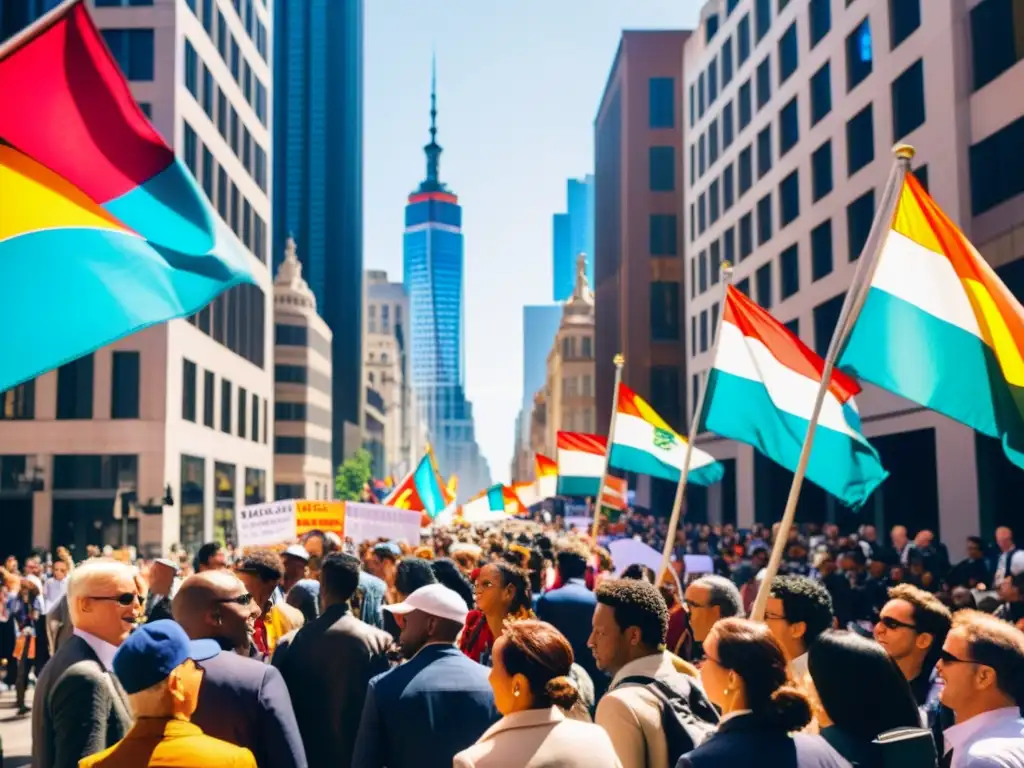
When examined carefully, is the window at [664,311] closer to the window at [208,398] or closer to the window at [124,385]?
the window at [208,398]

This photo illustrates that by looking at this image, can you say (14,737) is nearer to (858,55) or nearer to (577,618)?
(577,618)

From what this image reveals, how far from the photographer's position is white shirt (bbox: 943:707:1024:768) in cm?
418

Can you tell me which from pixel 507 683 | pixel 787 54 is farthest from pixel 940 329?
pixel 787 54

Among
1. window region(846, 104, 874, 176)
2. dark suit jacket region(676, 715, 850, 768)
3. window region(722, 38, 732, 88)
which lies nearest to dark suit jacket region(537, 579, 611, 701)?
dark suit jacket region(676, 715, 850, 768)

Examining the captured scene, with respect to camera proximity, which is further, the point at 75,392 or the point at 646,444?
the point at 75,392

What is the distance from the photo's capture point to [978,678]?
4625 mm

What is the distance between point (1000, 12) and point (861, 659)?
2190 centimetres

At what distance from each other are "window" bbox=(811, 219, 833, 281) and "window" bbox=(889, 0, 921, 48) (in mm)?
6992

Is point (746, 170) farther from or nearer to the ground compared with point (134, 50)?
nearer to the ground

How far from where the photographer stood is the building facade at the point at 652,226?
214ft

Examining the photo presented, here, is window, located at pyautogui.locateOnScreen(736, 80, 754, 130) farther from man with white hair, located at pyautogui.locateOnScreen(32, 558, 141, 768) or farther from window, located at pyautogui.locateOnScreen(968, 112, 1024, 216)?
man with white hair, located at pyautogui.locateOnScreen(32, 558, 141, 768)

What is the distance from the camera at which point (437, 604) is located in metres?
5.29

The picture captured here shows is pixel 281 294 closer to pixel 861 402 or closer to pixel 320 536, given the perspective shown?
pixel 861 402

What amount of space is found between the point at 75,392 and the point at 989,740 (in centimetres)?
3914
